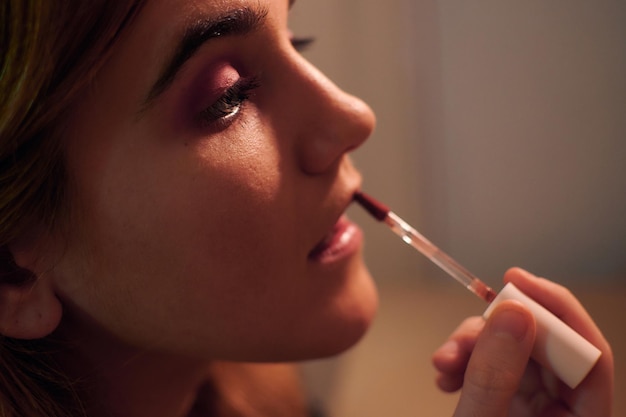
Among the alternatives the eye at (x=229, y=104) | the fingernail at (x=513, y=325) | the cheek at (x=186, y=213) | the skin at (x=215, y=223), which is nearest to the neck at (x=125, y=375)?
the skin at (x=215, y=223)

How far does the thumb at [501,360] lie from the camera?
513 millimetres

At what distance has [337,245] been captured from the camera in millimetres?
648

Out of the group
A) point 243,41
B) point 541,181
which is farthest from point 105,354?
point 541,181

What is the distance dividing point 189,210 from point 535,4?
2.32ft

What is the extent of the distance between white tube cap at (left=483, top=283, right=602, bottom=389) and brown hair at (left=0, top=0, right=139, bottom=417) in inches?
15.8

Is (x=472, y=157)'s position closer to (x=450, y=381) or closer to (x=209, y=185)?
(x=450, y=381)

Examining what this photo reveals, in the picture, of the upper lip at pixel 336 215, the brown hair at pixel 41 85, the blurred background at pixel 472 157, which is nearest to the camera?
the brown hair at pixel 41 85

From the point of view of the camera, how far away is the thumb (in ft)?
1.68

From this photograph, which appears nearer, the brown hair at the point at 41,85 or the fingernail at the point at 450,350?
the brown hair at the point at 41,85

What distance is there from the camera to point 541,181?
100 cm

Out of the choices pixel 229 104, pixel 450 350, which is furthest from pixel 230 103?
pixel 450 350

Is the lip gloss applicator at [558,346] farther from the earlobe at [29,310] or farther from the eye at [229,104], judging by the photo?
the earlobe at [29,310]

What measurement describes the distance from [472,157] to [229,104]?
0.63 meters

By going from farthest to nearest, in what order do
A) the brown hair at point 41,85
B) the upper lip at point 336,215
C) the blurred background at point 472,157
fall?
the blurred background at point 472,157, the upper lip at point 336,215, the brown hair at point 41,85
